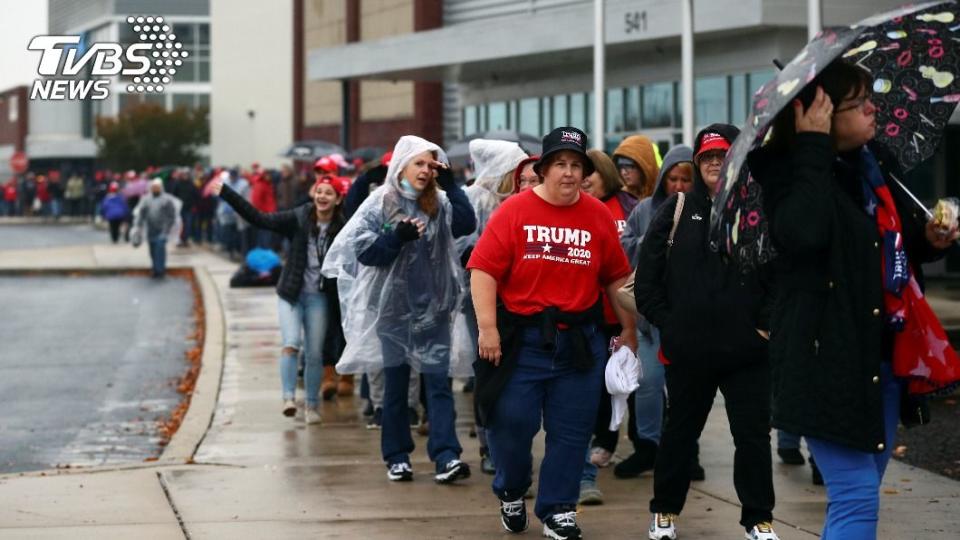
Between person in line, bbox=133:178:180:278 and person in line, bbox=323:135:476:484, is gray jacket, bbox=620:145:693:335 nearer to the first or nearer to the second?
person in line, bbox=323:135:476:484

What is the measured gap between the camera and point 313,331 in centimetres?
1205

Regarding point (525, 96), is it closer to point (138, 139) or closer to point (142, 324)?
point (142, 324)

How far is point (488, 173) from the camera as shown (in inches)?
388

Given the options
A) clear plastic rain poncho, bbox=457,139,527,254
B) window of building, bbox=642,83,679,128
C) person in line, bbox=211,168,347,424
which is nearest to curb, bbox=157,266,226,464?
person in line, bbox=211,168,347,424

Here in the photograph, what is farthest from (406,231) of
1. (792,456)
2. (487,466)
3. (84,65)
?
(84,65)

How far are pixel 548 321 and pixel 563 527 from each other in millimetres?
922

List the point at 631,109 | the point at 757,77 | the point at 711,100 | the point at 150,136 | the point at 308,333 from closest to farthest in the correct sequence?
the point at 308,333 → the point at 757,77 → the point at 711,100 → the point at 631,109 → the point at 150,136

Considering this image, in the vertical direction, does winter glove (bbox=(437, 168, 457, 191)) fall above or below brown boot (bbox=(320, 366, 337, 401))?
above

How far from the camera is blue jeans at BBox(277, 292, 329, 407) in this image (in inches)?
473

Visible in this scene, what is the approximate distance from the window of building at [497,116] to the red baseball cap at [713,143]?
2806 cm

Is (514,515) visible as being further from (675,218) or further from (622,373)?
(675,218)

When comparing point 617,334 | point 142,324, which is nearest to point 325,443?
point 617,334

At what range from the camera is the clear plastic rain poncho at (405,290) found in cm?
948

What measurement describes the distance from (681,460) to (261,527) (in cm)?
202
